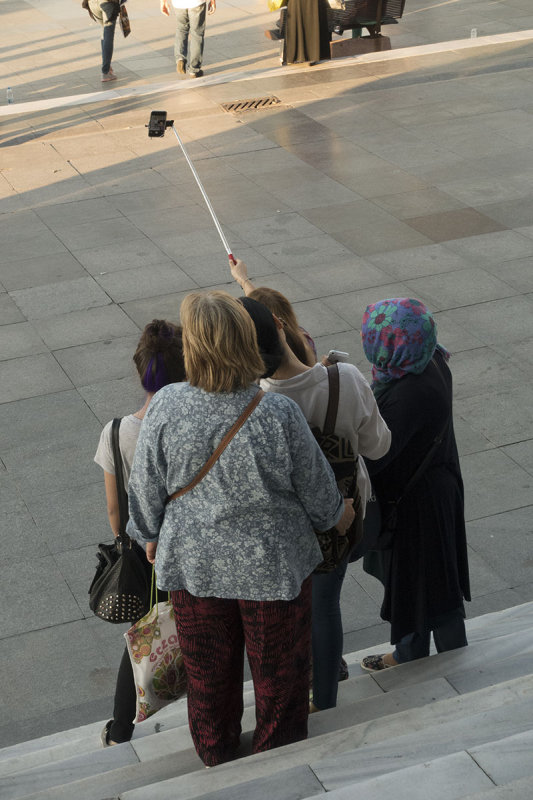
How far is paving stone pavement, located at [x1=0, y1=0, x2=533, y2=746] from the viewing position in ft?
17.2

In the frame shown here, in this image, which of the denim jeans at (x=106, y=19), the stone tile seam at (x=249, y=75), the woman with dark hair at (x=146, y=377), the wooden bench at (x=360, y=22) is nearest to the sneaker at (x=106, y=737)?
the woman with dark hair at (x=146, y=377)

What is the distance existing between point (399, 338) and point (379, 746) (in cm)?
133

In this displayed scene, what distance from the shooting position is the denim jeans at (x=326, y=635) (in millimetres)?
3660

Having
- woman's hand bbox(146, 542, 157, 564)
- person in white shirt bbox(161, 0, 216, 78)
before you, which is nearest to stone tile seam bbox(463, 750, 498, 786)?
woman's hand bbox(146, 542, 157, 564)

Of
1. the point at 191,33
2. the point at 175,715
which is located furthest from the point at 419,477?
the point at 191,33

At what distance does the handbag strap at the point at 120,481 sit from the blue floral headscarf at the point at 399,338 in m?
0.92

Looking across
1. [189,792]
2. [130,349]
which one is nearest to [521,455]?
[130,349]

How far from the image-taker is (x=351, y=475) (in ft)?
10.7

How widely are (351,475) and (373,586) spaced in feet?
6.63

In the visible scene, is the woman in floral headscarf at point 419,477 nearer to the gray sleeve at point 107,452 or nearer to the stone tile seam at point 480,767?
the gray sleeve at point 107,452

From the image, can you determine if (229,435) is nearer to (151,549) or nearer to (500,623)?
Answer: (151,549)

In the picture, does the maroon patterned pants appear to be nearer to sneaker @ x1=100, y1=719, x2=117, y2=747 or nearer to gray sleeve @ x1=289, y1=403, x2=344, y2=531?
gray sleeve @ x1=289, y1=403, x2=344, y2=531

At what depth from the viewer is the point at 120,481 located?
356 cm

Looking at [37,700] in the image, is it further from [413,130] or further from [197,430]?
[413,130]
